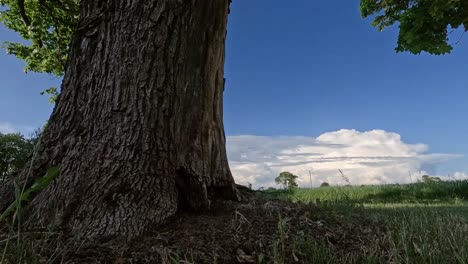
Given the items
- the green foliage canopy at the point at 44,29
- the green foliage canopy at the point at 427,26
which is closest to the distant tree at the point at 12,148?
the green foliage canopy at the point at 44,29

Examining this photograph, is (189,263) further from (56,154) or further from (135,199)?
(56,154)

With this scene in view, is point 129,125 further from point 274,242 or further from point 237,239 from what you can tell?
point 274,242

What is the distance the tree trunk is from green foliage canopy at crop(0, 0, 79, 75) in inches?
217

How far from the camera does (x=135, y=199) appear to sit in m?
2.69

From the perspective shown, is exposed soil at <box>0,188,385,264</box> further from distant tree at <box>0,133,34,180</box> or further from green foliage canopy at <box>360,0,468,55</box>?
distant tree at <box>0,133,34,180</box>

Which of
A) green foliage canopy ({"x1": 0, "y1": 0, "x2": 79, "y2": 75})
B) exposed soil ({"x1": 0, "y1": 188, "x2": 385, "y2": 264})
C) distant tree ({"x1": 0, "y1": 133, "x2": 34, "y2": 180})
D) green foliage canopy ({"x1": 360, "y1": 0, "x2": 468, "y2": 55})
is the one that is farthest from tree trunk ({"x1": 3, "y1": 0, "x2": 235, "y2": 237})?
distant tree ({"x1": 0, "y1": 133, "x2": 34, "y2": 180})

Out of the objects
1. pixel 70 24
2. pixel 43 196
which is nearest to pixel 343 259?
pixel 43 196

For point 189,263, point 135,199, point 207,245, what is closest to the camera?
point 189,263

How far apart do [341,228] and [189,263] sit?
5.03ft

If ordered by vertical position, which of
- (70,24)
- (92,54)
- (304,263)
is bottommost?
(304,263)

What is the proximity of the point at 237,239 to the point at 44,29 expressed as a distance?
1065 cm

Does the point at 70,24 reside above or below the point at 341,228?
above

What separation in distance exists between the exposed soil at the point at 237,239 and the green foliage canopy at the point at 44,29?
6.46 meters

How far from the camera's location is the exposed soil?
2318 mm
